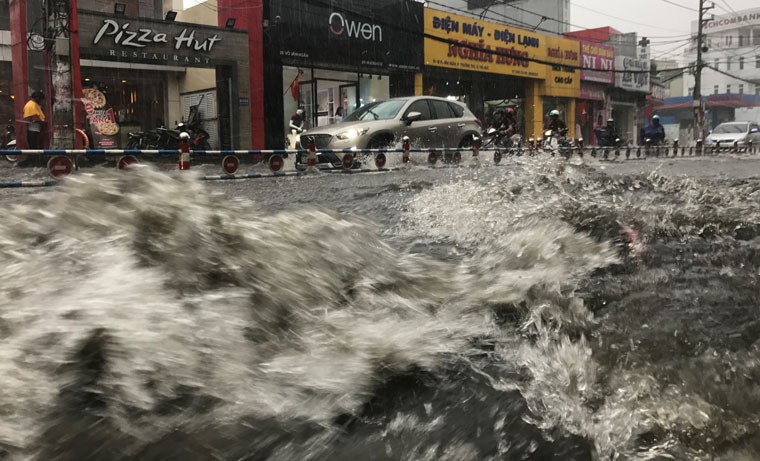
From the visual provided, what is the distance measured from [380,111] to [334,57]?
20.3 feet

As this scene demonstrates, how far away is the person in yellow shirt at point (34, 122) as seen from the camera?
12.6m

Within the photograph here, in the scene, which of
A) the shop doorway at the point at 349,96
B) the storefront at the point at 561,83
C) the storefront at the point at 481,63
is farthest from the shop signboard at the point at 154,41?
the storefront at the point at 561,83

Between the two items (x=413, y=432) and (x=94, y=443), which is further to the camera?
(x=413, y=432)

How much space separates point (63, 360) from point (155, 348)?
24 centimetres

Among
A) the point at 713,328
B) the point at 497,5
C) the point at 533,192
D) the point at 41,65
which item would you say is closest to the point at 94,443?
the point at 713,328

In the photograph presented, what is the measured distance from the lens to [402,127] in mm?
13195

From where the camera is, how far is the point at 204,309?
2109 millimetres

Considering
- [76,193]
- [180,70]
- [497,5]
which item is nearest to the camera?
[76,193]

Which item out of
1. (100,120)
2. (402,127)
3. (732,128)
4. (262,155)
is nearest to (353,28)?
(262,155)

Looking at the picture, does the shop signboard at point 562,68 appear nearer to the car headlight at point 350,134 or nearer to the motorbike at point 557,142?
the motorbike at point 557,142

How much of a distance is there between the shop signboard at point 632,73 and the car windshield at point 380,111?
21591 millimetres

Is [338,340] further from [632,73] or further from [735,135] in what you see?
[632,73]

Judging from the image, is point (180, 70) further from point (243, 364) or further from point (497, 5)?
point (497, 5)

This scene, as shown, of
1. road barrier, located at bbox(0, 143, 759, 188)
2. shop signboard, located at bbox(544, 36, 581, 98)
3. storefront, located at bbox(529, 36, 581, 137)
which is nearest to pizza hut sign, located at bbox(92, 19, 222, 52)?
road barrier, located at bbox(0, 143, 759, 188)
